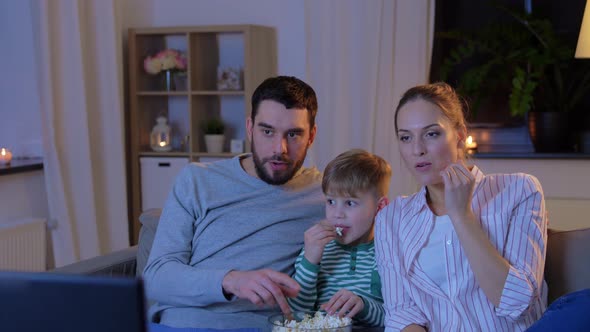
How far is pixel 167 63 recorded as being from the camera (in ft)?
15.2

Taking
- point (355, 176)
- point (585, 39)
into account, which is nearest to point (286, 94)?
point (355, 176)

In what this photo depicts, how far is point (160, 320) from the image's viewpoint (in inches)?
82.6

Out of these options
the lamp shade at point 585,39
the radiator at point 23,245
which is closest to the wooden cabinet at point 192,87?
the radiator at point 23,245

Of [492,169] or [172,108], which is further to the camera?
[172,108]

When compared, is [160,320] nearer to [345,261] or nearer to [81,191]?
[345,261]

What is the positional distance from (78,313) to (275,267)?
1.37 m

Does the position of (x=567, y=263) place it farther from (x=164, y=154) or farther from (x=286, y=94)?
(x=164, y=154)

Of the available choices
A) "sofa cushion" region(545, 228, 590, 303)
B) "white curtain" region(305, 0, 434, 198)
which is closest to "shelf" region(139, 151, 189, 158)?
"white curtain" region(305, 0, 434, 198)

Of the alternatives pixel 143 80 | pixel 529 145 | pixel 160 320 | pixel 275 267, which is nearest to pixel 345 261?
pixel 275 267

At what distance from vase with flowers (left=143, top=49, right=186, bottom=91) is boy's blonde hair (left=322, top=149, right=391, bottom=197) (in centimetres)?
283

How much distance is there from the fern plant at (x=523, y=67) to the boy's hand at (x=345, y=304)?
7.85 feet

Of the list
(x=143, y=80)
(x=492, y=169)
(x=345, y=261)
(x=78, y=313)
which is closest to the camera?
(x=78, y=313)

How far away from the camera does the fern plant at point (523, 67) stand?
155 inches

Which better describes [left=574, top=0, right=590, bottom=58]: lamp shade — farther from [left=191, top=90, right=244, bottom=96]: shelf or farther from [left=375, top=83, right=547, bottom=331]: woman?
[left=191, top=90, right=244, bottom=96]: shelf
